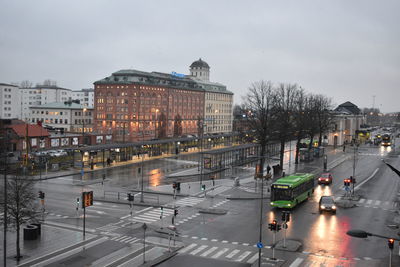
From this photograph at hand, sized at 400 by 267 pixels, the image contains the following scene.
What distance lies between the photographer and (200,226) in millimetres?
30172

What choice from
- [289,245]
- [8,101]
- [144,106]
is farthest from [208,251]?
[8,101]

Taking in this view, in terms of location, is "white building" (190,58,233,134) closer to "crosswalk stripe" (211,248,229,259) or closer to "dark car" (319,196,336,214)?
"dark car" (319,196,336,214)

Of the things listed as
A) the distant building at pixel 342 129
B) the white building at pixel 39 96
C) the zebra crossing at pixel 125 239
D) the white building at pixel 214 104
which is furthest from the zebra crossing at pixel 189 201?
the white building at pixel 39 96

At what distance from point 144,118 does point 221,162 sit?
57.1 meters

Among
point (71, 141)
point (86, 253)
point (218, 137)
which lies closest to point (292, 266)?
point (86, 253)

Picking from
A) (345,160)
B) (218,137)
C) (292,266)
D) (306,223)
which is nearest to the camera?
(292,266)

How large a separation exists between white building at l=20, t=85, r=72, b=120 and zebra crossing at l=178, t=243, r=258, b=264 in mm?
162916

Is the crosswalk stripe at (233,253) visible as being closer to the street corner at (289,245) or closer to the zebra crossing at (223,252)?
the zebra crossing at (223,252)

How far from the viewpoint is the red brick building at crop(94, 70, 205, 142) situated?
111 metres

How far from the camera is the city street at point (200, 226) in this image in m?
23.4

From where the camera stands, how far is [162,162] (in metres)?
69.2

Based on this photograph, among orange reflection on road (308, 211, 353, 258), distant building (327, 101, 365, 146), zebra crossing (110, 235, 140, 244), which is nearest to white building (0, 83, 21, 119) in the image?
distant building (327, 101, 365, 146)

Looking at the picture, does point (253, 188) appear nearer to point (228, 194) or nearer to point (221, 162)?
point (228, 194)

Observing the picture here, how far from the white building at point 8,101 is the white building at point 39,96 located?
3481cm
